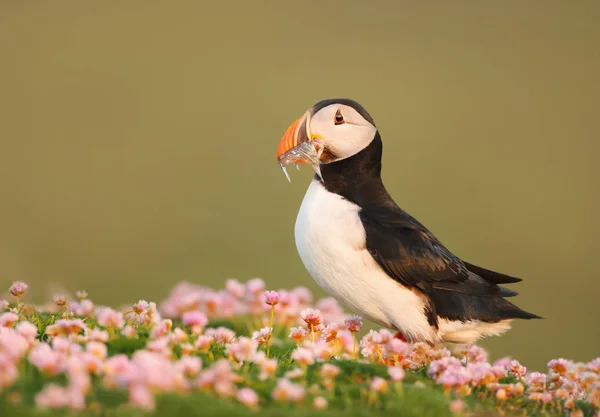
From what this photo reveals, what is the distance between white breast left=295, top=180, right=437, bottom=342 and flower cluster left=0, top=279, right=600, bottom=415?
0.75 feet

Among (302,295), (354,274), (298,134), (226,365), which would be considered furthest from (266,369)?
(302,295)

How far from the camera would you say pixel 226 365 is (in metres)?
3.83

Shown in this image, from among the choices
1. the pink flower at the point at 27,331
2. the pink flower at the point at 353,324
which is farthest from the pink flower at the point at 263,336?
the pink flower at the point at 27,331

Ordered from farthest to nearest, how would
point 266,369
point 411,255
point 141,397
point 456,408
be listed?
1. point 411,255
2. point 266,369
3. point 456,408
4. point 141,397

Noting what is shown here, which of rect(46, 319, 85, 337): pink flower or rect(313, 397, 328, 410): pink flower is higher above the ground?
rect(46, 319, 85, 337): pink flower

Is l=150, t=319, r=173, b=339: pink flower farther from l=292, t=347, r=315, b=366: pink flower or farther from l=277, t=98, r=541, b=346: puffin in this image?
l=277, t=98, r=541, b=346: puffin

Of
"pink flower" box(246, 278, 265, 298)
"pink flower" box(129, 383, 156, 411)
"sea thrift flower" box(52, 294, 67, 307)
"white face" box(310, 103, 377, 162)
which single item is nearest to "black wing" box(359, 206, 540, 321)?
"white face" box(310, 103, 377, 162)

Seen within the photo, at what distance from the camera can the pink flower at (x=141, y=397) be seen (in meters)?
3.27

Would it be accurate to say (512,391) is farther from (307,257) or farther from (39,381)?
(39,381)

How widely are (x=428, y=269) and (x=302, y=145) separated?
147cm

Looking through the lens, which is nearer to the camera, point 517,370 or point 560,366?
point 560,366

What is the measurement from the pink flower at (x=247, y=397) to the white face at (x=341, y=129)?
10.6ft

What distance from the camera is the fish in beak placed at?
21.6ft

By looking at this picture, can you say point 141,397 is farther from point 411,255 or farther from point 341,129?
point 341,129
